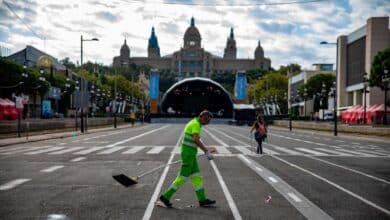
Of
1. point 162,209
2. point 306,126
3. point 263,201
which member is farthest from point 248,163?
point 306,126

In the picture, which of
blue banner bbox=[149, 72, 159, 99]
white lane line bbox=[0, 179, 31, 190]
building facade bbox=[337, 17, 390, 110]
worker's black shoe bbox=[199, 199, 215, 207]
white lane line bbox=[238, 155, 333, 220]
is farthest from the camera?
blue banner bbox=[149, 72, 159, 99]

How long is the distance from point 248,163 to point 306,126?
51380 millimetres

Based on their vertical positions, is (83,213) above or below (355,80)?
below

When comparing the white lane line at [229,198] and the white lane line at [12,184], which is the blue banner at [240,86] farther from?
the white lane line at [12,184]

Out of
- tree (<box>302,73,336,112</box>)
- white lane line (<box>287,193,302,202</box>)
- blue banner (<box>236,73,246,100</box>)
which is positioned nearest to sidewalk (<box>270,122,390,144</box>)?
white lane line (<box>287,193,302,202</box>)

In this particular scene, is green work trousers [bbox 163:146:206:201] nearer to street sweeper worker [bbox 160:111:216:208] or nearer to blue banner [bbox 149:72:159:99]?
street sweeper worker [bbox 160:111:216:208]

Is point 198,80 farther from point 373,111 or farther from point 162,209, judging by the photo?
point 162,209

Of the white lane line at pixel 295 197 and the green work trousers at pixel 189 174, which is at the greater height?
the green work trousers at pixel 189 174

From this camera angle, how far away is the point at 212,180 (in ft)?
43.2

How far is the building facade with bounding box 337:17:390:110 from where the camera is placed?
91750 millimetres

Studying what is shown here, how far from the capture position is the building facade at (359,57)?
91.8m

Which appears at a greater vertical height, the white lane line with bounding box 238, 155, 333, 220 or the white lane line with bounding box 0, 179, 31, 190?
the white lane line with bounding box 238, 155, 333, 220

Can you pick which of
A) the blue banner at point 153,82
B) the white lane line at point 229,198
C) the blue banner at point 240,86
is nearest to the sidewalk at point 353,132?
the white lane line at point 229,198

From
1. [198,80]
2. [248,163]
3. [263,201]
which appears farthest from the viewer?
[198,80]
